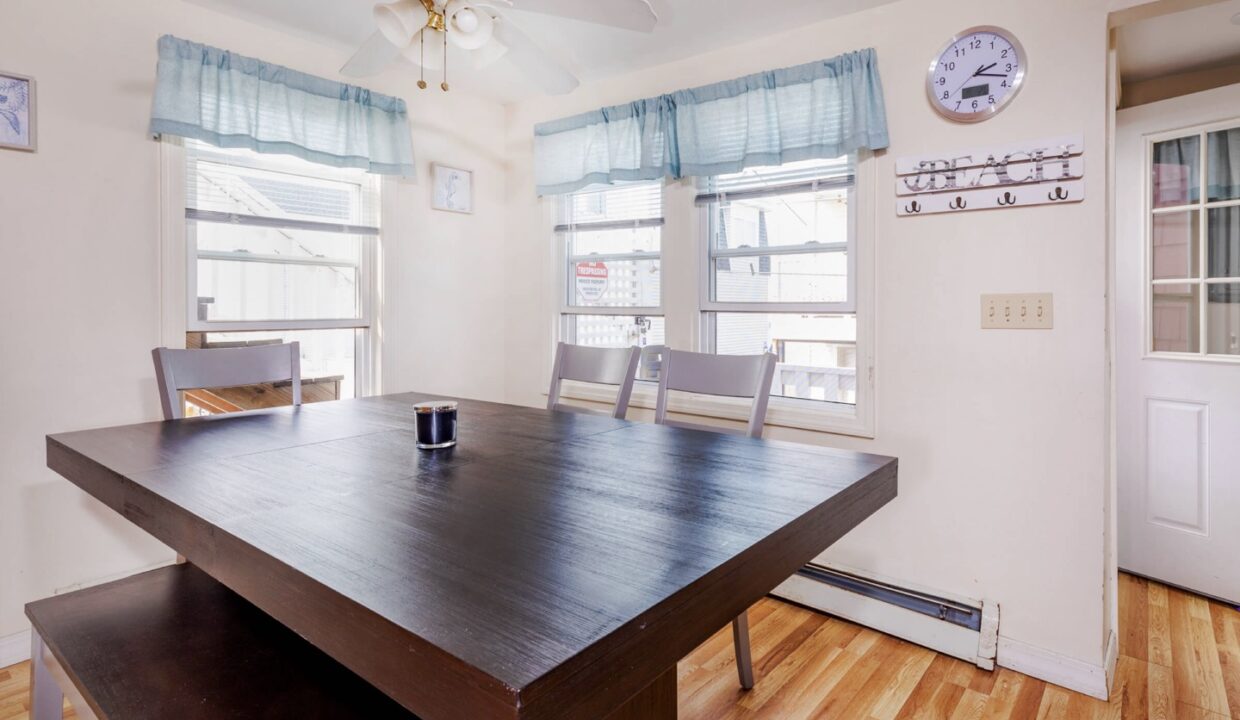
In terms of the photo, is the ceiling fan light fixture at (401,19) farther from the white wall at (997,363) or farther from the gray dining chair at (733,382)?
the white wall at (997,363)

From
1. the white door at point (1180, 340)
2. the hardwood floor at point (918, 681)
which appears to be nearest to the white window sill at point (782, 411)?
the hardwood floor at point (918, 681)

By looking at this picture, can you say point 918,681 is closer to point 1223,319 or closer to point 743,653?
point 743,653

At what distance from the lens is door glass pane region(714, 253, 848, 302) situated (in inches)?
102

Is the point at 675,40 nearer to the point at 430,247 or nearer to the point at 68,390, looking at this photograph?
the point at 430,247

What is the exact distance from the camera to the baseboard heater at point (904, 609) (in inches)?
85.2

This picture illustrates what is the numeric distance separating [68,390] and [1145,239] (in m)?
4.10

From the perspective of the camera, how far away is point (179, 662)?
44.7 inches

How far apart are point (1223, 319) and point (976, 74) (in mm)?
1453

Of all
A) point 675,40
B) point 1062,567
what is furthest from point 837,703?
point 675,40

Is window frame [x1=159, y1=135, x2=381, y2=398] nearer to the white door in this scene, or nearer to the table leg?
Result: the table leg

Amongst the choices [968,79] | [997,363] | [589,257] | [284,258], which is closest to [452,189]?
[589,257]

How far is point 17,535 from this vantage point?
2.16 metres

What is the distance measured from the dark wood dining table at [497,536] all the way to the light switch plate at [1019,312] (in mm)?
1098

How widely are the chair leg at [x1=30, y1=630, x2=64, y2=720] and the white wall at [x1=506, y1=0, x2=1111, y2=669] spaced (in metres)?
2.27
